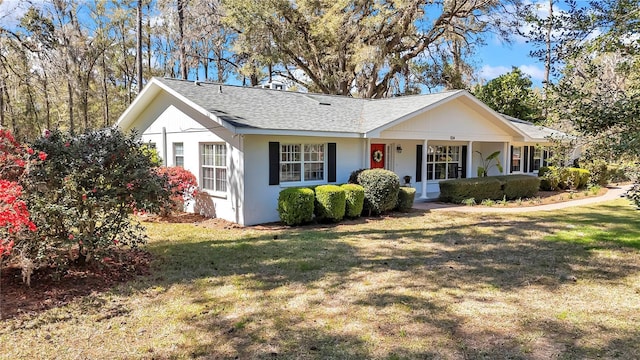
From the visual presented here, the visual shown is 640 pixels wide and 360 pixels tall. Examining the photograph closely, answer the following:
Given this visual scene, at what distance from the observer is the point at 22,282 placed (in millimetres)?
5719

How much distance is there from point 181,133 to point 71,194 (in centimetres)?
747

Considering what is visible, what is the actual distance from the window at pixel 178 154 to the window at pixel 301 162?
3710mm

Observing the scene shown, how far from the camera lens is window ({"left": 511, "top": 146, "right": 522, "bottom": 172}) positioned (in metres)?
20.0

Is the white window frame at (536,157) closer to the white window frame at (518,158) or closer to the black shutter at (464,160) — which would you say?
the white window frame at (518,158)

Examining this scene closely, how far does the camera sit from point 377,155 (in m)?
14.9

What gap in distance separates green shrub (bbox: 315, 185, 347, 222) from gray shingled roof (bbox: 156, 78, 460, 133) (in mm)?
1862

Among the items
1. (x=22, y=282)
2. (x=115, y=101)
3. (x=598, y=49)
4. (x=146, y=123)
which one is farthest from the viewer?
(x=115, y=101)

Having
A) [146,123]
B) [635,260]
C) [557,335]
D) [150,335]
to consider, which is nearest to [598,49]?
[635,260]

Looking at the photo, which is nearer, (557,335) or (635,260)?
(557,335)

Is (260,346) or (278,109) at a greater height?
(278,109)

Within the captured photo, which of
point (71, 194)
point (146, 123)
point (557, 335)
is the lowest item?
point (557, 335)

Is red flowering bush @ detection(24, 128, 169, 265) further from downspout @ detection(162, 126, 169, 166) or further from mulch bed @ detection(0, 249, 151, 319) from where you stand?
downspout @ detection(162, 126, 169, 166)

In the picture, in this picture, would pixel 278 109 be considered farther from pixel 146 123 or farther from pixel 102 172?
pixel 102 172

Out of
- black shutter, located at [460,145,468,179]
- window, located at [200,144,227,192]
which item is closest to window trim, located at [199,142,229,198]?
window, located at [200,144,227,192]
